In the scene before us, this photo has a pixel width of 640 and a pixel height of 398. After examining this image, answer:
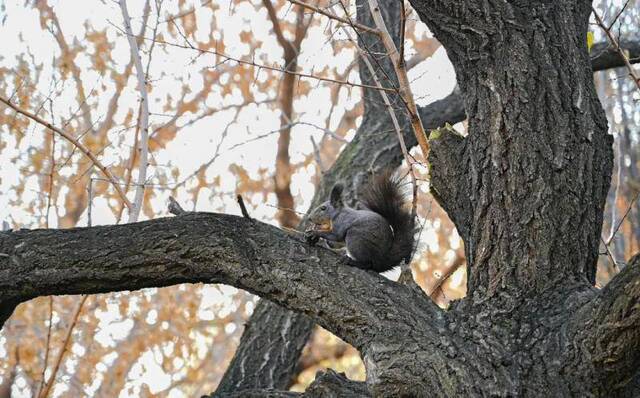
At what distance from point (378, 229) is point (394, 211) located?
5.3 inches

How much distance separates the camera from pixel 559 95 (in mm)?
2998

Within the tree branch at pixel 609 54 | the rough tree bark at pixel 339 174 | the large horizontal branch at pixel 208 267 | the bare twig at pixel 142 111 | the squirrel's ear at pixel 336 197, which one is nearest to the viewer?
the large horizontal branch at pixel 208 267

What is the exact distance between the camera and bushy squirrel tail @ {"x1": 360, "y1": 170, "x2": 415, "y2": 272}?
352 centimetres

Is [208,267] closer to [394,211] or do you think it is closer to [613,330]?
[394,211]

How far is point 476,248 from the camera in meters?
3.04

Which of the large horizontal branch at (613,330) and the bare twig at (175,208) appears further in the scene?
the bare twig at (175,208)

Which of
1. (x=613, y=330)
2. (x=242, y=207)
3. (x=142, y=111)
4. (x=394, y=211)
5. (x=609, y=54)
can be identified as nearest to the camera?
(x=613, y=330)

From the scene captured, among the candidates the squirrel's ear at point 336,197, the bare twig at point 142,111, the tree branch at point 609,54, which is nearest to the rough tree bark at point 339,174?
the tree branch at point 609,54

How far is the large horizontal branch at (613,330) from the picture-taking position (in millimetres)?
2328

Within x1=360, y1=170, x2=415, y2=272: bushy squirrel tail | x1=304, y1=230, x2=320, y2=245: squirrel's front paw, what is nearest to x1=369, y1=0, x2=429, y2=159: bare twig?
x1=360, y1=170, x2=415, y2=272: bushy squirrel tail

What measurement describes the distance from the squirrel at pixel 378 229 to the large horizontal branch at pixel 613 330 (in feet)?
3.20

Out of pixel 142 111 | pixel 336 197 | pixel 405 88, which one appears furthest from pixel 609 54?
pixel 142 111

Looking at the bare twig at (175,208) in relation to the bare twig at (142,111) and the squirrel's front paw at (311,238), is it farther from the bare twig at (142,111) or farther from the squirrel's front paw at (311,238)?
the bare twig at (142,111)

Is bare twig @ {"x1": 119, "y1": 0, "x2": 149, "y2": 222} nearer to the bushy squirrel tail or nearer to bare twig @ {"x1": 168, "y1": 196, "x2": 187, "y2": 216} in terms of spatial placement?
bare twig @ {"x1": 168, "y1": 196, "x2": 187, "y2": 216}
